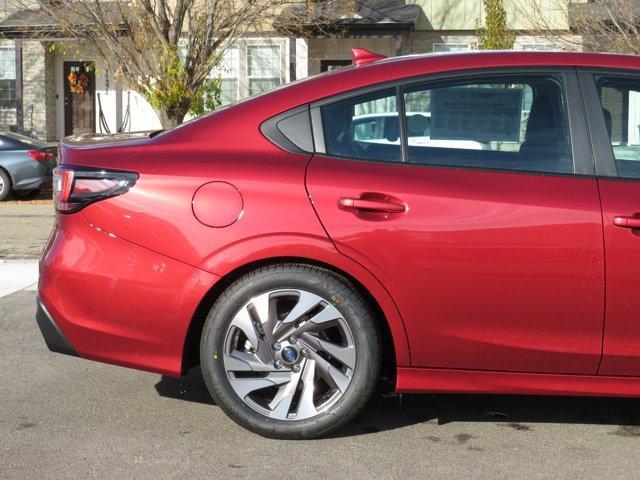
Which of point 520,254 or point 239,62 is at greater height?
point 239,62

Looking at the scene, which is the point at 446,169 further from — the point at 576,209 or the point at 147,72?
the point at 147,72

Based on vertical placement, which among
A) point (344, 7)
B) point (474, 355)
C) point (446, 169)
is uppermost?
point (344, 7)

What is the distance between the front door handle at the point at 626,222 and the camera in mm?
4164

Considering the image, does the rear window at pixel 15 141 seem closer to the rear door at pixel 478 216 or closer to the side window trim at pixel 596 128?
the rear door at pixel 478 216

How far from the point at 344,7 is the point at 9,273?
42.1 ft

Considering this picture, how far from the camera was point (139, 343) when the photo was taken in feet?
14.6

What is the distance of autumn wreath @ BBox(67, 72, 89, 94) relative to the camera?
84.4 ft

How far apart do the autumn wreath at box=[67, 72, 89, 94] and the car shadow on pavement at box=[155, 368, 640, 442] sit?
21507mm

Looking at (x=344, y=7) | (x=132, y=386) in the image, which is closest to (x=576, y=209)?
(x=132, y=386)

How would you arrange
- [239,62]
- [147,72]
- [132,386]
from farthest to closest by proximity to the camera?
[239,62] < [147,72] < [132,386]

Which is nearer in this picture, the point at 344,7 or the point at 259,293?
the point at 259,293

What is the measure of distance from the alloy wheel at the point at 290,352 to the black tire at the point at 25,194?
14.0 m

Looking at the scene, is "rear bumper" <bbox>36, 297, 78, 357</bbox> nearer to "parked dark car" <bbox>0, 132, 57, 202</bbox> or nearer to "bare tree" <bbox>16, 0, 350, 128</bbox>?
"bare tree" <bbox>16, 0, 350, 128</bbox>

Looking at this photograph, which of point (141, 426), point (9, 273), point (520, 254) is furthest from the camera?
point (9, 273)
